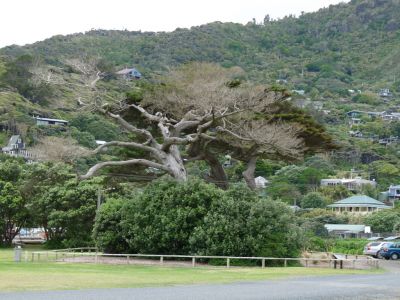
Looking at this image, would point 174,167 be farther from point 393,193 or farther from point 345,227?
point 393,193

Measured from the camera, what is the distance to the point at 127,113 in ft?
141

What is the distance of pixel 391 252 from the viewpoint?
163 feet

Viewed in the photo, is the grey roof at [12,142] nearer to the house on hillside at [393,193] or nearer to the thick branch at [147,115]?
the house on hillside at [393,193]

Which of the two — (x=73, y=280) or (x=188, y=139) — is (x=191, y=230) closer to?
(x=188, y=139)

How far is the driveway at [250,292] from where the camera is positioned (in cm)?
1731

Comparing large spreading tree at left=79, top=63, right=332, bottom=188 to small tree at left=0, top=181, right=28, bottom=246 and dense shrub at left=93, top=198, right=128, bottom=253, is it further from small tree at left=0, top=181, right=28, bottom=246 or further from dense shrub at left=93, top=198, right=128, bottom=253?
small tree at left=0, top=181, right=28, bottom=246

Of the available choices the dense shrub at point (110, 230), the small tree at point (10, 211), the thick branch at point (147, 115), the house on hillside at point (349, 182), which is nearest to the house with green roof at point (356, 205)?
the house on hillside at point (349, 182)

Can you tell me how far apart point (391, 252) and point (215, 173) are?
13916 mm

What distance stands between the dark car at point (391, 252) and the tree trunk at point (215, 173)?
1296 centimetres

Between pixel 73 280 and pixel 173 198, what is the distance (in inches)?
600

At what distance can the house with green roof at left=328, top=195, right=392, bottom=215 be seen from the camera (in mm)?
101131

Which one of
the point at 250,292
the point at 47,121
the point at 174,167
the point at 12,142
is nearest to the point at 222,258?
the point at 174,167

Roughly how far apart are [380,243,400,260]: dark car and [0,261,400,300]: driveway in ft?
85.3

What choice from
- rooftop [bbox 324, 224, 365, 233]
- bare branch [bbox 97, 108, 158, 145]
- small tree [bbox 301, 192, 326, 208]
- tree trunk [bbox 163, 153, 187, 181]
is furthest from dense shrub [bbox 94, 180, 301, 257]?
small tree [bbox 301, 192, 326, 208]
